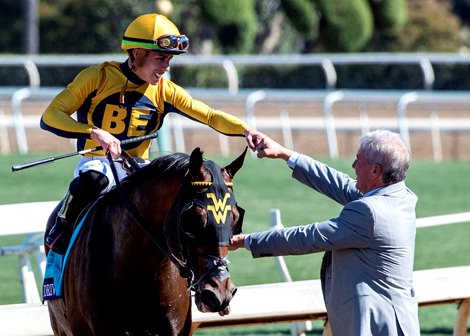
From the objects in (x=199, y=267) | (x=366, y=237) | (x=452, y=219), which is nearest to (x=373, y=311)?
(x=366, y=237)

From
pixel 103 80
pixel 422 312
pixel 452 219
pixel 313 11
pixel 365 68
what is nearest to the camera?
pixel 103 80

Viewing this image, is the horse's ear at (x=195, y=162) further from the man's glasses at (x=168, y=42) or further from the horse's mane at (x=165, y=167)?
the man's glasses at (x=168, y=42)

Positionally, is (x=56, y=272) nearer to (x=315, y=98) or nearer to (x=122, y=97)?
(x=122, y=97)

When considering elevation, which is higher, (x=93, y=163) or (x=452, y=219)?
(x=93, y=163)

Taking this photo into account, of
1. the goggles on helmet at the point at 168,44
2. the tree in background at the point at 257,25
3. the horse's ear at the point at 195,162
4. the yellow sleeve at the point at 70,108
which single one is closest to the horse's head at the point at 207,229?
the horse's ear at the point at 195,162

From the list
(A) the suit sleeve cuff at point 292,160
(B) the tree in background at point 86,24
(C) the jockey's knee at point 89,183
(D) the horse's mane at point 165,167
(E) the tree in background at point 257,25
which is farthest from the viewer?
(B) the tree in background at point 86,24

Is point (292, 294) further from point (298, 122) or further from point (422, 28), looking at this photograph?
point (422, 28)

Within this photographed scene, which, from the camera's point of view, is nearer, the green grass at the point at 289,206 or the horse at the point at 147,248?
the horse at the point at 147,248

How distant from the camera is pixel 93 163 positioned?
5777mm

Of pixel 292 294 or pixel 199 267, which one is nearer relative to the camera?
pixel 199 267

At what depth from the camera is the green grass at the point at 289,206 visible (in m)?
9.47

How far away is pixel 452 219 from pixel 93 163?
8.07ft

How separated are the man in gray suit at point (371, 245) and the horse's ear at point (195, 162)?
36 centimetres

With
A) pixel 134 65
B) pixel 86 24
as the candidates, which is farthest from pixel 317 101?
pixel 86 24
